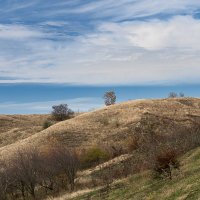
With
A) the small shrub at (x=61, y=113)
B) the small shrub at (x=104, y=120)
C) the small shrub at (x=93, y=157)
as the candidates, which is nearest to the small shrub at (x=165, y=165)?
the small shrub at (x=93, y=157)

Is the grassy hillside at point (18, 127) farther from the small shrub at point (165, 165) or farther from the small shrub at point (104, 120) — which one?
the small shrub at point (165, 165)

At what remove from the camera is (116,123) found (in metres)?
74.6

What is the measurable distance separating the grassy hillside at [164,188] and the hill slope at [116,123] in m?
34.8

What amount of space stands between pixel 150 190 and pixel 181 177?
1.93m

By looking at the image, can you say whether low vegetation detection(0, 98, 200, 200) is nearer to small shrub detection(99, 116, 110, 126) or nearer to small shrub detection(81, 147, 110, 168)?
small shrub detection(81, 147, 110, 168)

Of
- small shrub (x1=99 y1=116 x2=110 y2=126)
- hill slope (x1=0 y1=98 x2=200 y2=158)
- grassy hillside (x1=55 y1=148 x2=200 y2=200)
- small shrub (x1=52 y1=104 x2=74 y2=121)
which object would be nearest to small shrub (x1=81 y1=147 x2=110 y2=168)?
hill slope (x1=0 y1=98 x2=200 y2=158)

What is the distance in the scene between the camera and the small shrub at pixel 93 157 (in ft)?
187

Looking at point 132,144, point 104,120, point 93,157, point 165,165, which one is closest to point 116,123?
point 104,120

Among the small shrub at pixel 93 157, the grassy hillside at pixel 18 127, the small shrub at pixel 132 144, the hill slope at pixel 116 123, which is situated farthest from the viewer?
the grassy hillside at pixel 18 127

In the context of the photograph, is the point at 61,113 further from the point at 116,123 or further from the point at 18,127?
the point at 116,123

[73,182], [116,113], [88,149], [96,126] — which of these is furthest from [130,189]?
[116,113]

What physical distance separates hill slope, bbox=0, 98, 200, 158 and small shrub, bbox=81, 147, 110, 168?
5.64 metres

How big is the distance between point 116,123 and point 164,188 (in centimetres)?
5244

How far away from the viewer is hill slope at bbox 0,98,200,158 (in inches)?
2685
